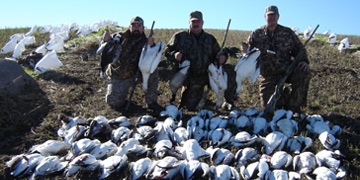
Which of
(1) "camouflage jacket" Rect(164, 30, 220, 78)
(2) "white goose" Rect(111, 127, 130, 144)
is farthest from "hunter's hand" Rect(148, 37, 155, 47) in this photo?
(2) "white goose" Rect(111, 127, 130, 144)

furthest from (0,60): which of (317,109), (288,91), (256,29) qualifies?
(317,109)

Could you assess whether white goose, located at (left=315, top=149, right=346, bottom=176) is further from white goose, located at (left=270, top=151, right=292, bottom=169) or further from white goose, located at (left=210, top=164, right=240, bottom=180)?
white goose, located at (left=210, top=164, right=240, bottom=180)

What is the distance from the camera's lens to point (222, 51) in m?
5.72

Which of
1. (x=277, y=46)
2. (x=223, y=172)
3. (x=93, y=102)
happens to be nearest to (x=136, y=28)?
(x=93, y=102)

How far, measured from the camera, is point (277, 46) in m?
5.86

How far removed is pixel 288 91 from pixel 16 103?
4.33 meters

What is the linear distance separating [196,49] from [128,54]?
1098mm

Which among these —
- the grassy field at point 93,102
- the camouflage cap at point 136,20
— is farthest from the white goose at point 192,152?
the camouflage cap at point 136,20

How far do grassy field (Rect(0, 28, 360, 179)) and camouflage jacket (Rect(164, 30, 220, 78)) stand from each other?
2.61 ft

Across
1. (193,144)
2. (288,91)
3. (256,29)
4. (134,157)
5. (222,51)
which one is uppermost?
(256,29)

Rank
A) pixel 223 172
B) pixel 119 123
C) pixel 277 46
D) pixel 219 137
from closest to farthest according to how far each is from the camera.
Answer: pixel 223 172
pixel 219 137
pixel 119 123
pixel 277 46

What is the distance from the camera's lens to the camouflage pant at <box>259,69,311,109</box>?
571 centimetres

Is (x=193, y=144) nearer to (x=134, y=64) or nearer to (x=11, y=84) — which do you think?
(x=134, y=64)

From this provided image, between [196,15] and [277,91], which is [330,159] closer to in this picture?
[277,91]
